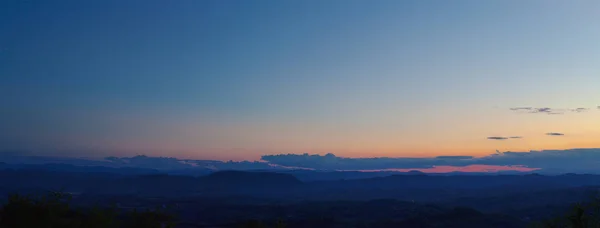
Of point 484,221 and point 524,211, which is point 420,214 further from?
point 524,211

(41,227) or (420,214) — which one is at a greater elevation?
(41,227)

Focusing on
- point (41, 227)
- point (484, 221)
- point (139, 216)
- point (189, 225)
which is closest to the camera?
point (41, 227)

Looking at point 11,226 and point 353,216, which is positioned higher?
point 11,226

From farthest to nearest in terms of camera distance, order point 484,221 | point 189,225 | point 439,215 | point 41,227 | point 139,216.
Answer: point 439,215 < point 484,221 < point 189,225 < point 139,216 < point 41,227

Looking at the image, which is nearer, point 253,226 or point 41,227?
point 41,227

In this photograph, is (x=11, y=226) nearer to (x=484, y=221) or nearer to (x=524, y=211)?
(x=484, y=221)

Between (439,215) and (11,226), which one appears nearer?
(11,226)

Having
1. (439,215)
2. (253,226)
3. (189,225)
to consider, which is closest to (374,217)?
(439,215)

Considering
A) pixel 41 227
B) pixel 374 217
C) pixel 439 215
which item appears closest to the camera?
pixel 41 227

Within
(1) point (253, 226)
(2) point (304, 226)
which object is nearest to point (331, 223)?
(2) point (304, 226)
